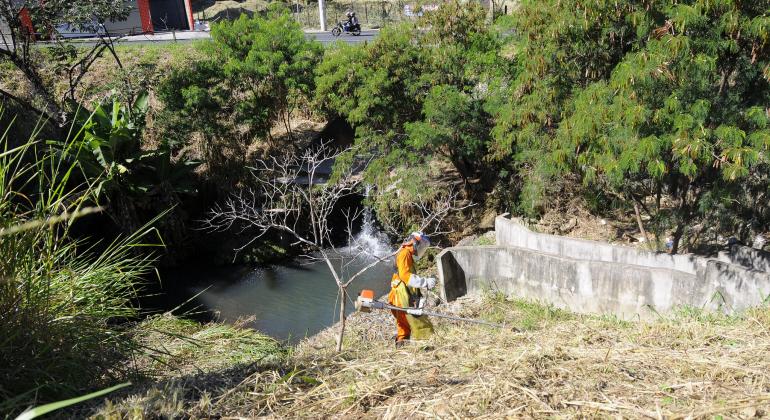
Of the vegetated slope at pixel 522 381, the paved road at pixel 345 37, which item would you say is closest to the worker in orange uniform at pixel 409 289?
the vegetated slope at pixel 522 381

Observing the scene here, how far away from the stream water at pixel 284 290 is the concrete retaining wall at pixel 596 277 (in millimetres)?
2149

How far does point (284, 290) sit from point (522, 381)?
11.0 meters

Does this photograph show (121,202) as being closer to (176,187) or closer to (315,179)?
(176,187)

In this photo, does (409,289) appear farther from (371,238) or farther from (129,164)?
(371,238)

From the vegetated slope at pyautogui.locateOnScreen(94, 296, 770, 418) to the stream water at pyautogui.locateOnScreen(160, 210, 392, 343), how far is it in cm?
733

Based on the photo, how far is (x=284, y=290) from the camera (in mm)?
14008

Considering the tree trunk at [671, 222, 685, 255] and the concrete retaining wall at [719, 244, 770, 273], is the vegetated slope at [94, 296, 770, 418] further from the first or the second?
the tree trunk at [671, 222, 685, 255]

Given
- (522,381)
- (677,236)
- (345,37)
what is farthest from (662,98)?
(345,37)

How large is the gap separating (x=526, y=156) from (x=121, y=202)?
29.1ft

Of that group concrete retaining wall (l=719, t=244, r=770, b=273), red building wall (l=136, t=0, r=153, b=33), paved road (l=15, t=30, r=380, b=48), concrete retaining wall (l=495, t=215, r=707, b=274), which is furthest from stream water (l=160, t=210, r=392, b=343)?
red building wall (l=136, t=0, r=153, b=33)

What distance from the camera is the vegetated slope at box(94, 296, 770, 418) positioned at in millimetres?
3145

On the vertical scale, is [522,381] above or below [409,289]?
above

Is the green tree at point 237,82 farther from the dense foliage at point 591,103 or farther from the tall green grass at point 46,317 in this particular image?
the tall green grass at point 46,317

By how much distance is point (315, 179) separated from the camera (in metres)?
17.8
